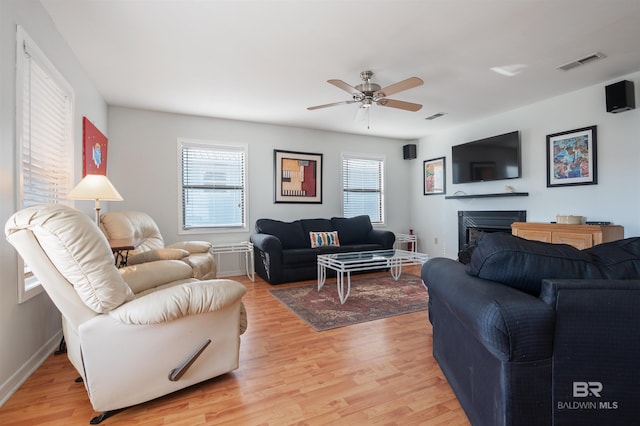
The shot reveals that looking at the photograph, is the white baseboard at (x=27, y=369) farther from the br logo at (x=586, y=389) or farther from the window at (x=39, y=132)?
the br logo at (x=586, y=389)

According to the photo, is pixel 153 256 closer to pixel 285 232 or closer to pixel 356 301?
pixel 356 301

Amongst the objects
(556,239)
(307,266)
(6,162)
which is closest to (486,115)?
(556,239)

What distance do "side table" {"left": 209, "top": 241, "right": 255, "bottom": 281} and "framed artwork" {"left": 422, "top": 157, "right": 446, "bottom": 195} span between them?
3.59 m

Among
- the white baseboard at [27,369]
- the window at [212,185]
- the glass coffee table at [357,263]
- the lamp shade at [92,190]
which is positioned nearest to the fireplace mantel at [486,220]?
the glass coffee table at [357,263]

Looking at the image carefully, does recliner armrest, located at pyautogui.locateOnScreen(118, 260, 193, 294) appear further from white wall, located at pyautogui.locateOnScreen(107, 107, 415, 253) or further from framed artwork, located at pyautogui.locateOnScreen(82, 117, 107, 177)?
white wall, located at pyautogui.locateOnScreen(107, 107, 415, 253)

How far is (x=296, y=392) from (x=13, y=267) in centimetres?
182

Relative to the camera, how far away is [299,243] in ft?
16.0

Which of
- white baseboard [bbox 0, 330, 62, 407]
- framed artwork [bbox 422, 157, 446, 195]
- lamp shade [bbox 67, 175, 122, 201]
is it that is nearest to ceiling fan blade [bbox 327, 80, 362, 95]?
lamp shade [bbox 67, 175, 122, 201]

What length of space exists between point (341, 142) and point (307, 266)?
2.56m

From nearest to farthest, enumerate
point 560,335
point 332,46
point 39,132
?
1. point 560,335
2. point 39,132
3. point 332,46

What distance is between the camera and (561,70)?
3219 mm

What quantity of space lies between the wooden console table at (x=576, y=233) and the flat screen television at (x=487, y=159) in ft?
3.14

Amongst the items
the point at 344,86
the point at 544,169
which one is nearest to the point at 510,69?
the point at 544,169

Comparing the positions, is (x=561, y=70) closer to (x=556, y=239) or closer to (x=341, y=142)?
(x=556, y=239)
